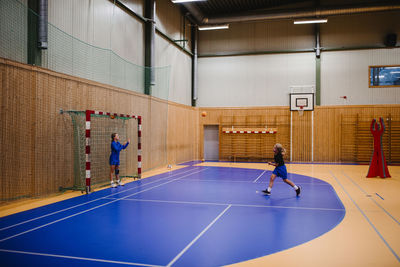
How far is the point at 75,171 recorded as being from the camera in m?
10.2

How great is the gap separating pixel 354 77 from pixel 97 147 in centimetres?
1626

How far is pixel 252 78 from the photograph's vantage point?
21891 mm

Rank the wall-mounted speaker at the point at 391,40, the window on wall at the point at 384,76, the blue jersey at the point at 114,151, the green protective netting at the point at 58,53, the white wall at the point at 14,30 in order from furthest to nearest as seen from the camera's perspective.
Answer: the window on wall at the point at 384,76
the wall-mounted speaker at the point at 391,40
the blue jersey at the point at 114,151
the green protective netting at the point at 58,53
the white wall at the point at 14,30

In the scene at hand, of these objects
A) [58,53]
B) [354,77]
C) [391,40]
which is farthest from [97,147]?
[391,40]

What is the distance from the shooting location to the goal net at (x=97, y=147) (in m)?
9.80

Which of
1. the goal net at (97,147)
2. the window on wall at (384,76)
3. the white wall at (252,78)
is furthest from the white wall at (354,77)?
the goal net at (97,147)

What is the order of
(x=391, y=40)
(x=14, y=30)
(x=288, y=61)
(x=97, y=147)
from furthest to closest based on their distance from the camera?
(x=288, y=61), (x=391, y=40), (x=97, y=147), (x=14, y=30)

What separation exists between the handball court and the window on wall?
472 inches

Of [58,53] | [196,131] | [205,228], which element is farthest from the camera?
[196,131]

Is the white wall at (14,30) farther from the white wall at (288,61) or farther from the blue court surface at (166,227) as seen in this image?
the white wall at (288,61)

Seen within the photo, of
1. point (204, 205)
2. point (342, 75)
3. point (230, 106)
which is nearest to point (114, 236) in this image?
point (204, 205)

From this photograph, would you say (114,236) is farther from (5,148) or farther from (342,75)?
(342,75)

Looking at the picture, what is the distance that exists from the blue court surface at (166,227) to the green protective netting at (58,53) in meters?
3.89

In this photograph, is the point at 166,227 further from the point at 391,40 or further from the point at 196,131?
the point at 391,40
